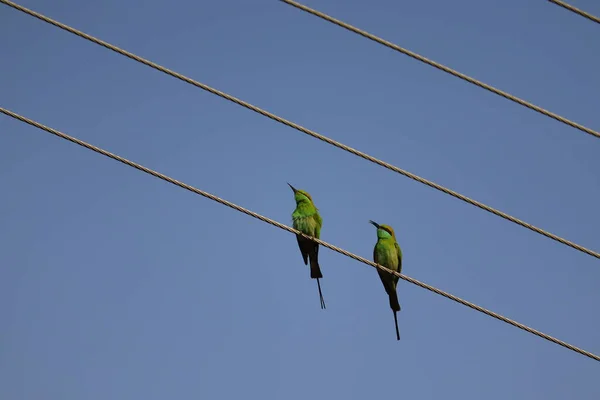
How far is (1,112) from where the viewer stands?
4.63m

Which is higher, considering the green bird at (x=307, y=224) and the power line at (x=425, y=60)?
the green bird at (x=307, y=224)

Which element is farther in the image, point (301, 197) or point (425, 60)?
point (301, 197)

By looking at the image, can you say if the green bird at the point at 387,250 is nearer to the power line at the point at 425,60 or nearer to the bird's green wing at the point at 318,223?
the bird's green wing at the point at 318,223

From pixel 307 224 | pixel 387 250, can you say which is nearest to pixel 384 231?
pixel 387 250

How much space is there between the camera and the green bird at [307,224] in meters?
8.74

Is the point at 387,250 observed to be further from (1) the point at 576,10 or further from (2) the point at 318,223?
(1) the point at 576,10

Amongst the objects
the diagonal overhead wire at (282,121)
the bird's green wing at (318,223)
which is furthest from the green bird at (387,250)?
the diagonal overhead wire at (282,121)

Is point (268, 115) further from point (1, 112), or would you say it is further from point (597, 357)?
point (597, 357)

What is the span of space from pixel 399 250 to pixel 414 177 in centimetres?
410

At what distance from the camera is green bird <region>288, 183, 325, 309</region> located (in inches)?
344

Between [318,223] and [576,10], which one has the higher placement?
[318,223]

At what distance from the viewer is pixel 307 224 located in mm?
8922

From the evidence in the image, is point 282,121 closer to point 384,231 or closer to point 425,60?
point 425,60

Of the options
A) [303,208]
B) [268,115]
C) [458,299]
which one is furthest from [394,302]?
[268,115]
